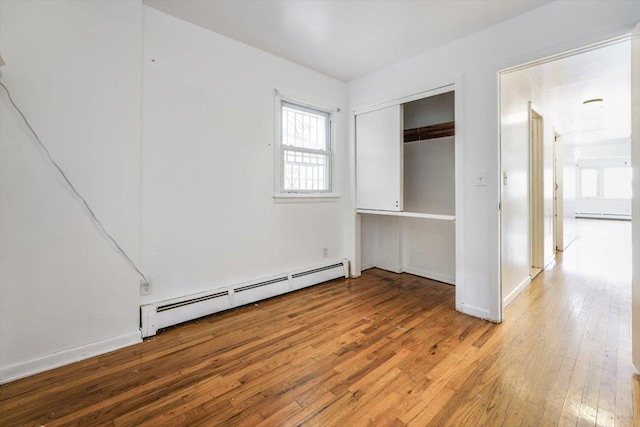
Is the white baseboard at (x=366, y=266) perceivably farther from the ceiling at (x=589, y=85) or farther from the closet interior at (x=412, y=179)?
the ceiling at (x=589, y=85)

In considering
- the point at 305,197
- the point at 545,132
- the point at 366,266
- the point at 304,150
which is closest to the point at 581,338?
the point at 366,266

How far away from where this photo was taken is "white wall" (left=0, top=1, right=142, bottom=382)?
1.84 m

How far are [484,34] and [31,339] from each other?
423 centimetres

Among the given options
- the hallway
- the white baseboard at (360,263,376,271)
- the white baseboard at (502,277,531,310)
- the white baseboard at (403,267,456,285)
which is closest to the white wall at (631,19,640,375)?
the hallway

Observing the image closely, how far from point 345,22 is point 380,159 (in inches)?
60.5

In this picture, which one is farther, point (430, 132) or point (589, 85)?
point (589, 85)

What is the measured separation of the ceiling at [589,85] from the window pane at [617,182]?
20.0ft

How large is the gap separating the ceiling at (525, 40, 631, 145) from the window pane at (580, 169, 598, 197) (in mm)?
6296

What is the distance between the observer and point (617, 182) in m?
10.7

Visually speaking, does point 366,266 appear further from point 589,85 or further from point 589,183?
point 589,183

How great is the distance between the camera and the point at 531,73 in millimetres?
3354

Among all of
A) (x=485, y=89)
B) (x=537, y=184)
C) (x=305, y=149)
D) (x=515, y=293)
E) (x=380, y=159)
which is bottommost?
(x=515, y=293)

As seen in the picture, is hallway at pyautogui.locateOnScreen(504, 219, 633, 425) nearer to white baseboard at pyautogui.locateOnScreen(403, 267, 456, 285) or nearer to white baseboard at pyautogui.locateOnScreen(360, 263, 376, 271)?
white baseboard at pyautogui.locateOnScreen(403, 267, 456, 285)

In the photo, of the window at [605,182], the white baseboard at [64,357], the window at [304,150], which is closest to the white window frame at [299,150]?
the window at [304,150]
